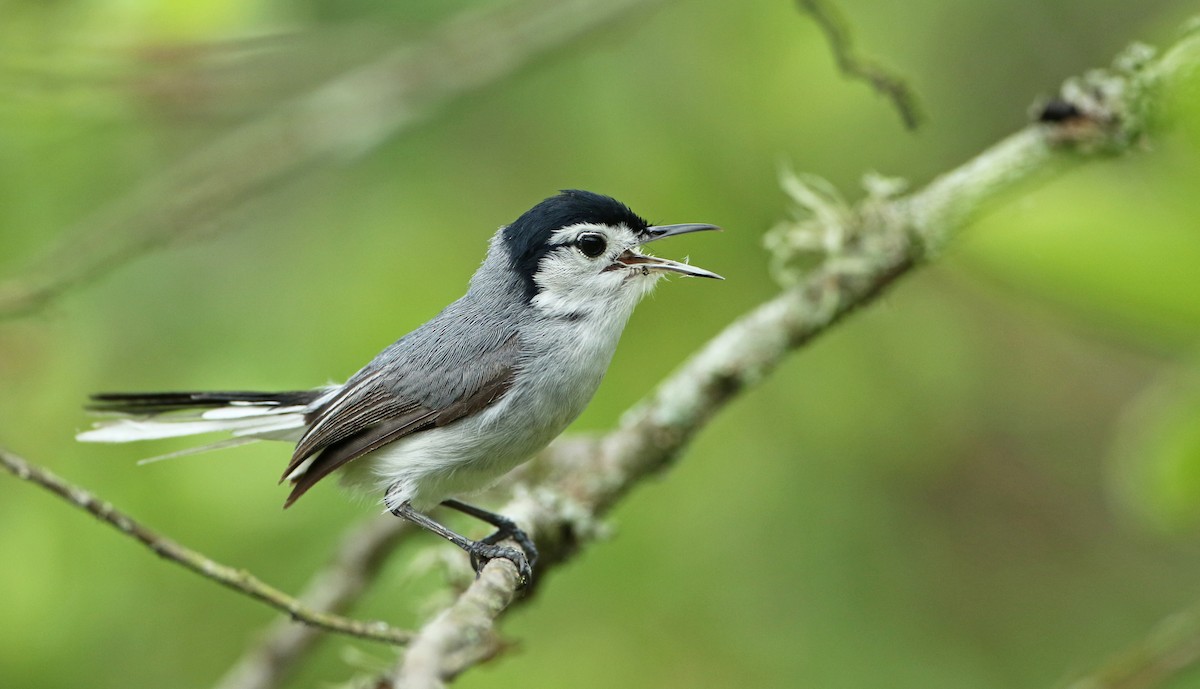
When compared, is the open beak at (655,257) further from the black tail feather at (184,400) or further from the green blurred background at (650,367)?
the black tail feather at (184,400)

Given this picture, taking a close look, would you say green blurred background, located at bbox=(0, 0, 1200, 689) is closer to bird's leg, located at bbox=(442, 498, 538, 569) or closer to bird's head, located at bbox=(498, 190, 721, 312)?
bird's leg, located at bbox=(442, 498, 538, 569)

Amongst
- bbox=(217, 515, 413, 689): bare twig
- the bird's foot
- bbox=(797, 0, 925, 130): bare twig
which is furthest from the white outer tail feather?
bbox=(797, 0, 925, 130): bare twig

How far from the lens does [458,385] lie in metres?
2.61

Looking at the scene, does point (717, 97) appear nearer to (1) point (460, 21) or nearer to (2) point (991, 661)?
(1) point (460, 21)

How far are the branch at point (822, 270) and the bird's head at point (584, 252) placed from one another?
341 millimetres

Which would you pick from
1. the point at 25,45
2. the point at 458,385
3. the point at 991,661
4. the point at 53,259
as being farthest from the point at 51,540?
the point at 991,661

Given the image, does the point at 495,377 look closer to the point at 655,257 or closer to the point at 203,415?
the point at 655,257

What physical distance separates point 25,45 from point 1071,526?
4.11 meters

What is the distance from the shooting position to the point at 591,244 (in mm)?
2660

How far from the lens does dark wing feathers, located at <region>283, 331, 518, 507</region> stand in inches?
102

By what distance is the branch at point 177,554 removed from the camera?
1.89 metres

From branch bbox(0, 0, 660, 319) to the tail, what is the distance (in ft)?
1.73

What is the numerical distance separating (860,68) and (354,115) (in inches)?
61.6

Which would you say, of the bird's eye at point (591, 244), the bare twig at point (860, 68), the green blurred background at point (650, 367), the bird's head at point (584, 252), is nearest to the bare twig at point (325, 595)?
the green blurred background at point (650, 367)
